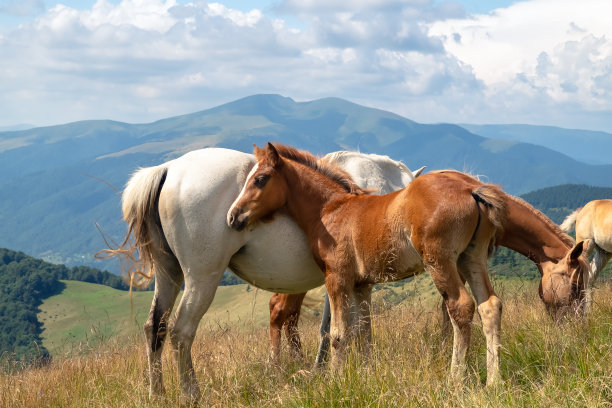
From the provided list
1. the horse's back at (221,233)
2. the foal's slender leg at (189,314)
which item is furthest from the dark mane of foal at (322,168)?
the foal's slender leg at (189,314)

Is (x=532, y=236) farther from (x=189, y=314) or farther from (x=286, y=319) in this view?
(x=189, y=314)

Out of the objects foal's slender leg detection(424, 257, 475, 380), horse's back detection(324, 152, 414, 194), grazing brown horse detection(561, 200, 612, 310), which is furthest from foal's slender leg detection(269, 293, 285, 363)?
grazing brown horse detection(561, 200, 612, 310)

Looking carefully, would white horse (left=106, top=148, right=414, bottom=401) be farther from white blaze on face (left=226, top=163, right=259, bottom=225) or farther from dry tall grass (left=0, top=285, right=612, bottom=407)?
dry tall grass (left=0, top=285, right=612, bottom=407)

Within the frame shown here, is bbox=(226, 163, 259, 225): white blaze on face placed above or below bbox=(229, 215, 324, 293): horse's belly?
above

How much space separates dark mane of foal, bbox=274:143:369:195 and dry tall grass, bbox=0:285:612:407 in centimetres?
146

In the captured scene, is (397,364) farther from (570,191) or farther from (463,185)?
(570,191)

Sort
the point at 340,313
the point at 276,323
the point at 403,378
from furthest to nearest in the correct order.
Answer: the point at 276,323 < the point at 340,313 < the point at 403,378

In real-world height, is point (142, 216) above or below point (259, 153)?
below

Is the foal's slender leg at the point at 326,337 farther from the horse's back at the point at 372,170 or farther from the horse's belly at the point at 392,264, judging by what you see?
the horse's back at the point at 372,170

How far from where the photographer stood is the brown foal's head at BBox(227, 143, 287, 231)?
529 centimetres

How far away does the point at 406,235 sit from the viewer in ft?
15.7

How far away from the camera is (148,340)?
5.75 metres

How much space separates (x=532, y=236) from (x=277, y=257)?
8.01 feet

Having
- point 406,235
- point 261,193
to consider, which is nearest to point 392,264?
point 406,235
